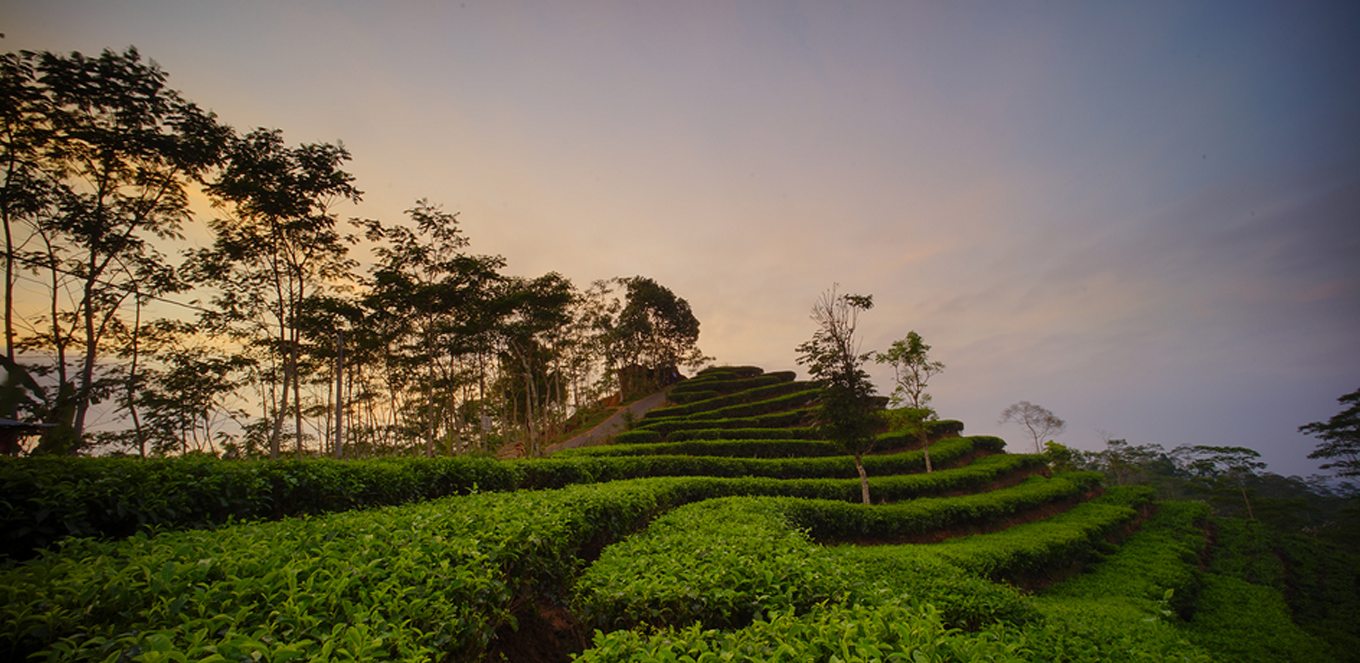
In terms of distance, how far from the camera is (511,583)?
12.4 feet

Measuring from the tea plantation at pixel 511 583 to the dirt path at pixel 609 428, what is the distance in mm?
20365

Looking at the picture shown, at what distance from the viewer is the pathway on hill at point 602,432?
29.3m

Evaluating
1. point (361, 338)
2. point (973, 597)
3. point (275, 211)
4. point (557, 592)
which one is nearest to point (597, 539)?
point (557, 592)

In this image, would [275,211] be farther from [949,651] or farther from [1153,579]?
[1153,579]

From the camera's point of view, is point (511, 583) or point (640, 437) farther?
point (640, 437)

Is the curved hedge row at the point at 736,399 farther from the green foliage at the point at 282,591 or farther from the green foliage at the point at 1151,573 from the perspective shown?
the green foliage at the point at 282,591

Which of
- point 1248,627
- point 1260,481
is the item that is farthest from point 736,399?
point 1260,481

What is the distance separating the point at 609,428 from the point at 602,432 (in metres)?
0.64

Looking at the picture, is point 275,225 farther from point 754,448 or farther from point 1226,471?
point 1226,471

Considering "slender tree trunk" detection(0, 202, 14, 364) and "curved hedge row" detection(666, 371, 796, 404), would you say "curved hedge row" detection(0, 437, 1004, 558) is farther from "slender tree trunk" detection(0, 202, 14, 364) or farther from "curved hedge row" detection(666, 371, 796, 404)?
"curved hedge row" detection(666, 371, 796, 404)

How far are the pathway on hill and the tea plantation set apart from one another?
19.9m

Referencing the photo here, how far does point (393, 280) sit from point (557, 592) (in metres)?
18.2

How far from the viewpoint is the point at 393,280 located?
18.6m

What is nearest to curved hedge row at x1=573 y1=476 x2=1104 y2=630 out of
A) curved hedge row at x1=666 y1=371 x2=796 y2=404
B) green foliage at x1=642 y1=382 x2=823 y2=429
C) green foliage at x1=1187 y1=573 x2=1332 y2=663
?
green foliage at x1=1187 y1=573 x2=1332 y2=663
